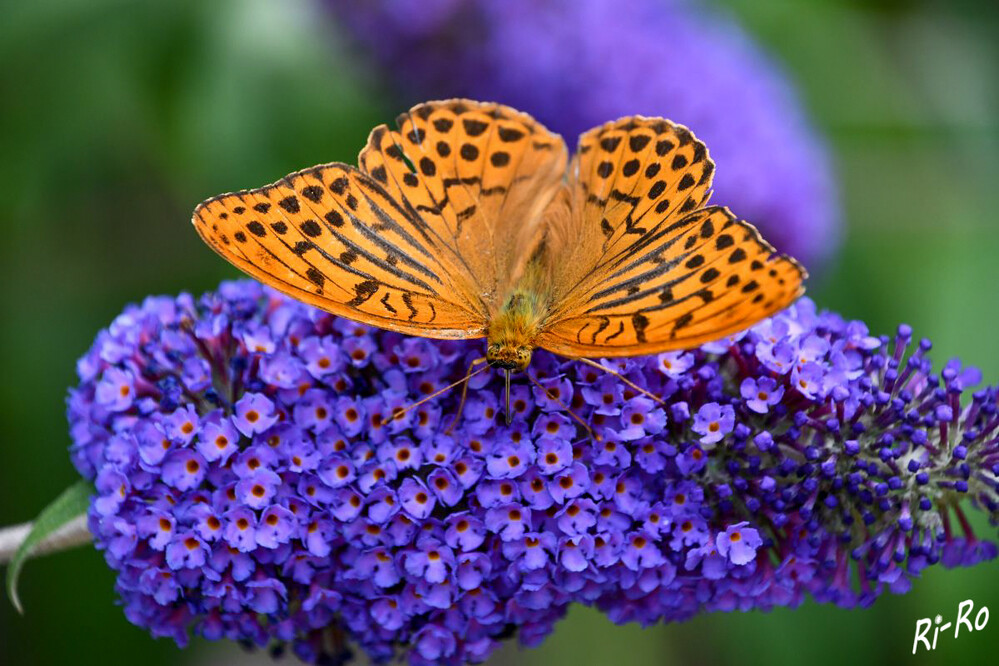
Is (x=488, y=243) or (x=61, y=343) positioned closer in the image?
(x=488, y=243)

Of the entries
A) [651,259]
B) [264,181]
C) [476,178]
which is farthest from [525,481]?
[264,181]

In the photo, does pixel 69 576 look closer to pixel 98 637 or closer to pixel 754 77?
pixel 98 637

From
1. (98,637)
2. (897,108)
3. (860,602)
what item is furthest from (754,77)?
(98,637)

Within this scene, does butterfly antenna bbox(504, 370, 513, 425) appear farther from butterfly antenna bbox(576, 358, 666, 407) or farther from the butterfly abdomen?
butterfly antenna bbox(576, 358, 666, 407)

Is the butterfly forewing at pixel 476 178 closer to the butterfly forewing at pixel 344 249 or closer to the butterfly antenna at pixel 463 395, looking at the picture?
the butterfly forewing at pixel 344 249

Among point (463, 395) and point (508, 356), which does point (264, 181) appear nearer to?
point (463, 395)

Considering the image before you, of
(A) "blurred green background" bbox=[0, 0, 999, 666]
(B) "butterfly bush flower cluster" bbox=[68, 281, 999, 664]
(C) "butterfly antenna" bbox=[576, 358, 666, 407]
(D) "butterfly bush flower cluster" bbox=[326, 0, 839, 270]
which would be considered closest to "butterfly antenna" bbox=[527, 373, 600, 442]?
(B) "butterfly bush flower cluster" bbox=[68, 281, 999, 664]

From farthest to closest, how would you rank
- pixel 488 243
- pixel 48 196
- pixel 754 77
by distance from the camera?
pixel 754 77 → pixel 48 196 → pixel 488 243
